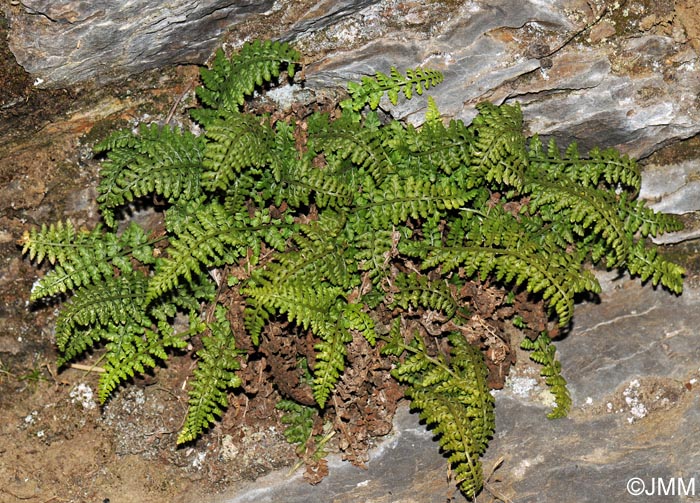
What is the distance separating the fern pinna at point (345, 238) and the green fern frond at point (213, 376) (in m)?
0.01

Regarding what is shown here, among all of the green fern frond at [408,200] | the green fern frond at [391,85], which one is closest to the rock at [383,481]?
the green fern frond at [408,200]

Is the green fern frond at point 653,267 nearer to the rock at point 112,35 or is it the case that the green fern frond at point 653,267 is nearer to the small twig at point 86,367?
the rock at point 112,35

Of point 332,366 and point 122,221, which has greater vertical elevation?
point 122,221

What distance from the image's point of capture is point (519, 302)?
265 inches

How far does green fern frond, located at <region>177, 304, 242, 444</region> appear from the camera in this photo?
20.6 ft

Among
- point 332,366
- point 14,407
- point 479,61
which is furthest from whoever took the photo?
point 14,407

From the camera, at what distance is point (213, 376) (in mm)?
6348

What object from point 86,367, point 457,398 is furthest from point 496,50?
→ point 86,367

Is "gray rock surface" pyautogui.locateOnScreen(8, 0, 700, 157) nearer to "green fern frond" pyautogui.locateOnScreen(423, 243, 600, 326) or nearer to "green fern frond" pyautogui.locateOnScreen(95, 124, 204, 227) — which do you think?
"green fern frond" pyautogui.locateOnScreen(95, 124, 204, 227)

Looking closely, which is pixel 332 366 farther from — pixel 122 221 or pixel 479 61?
pixel 479 61

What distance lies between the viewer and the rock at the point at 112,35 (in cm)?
595

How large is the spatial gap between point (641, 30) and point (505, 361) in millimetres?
2814

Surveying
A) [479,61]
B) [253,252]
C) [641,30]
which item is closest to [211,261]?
[253,252]

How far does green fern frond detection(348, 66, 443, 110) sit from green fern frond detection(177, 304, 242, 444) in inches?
78.0
